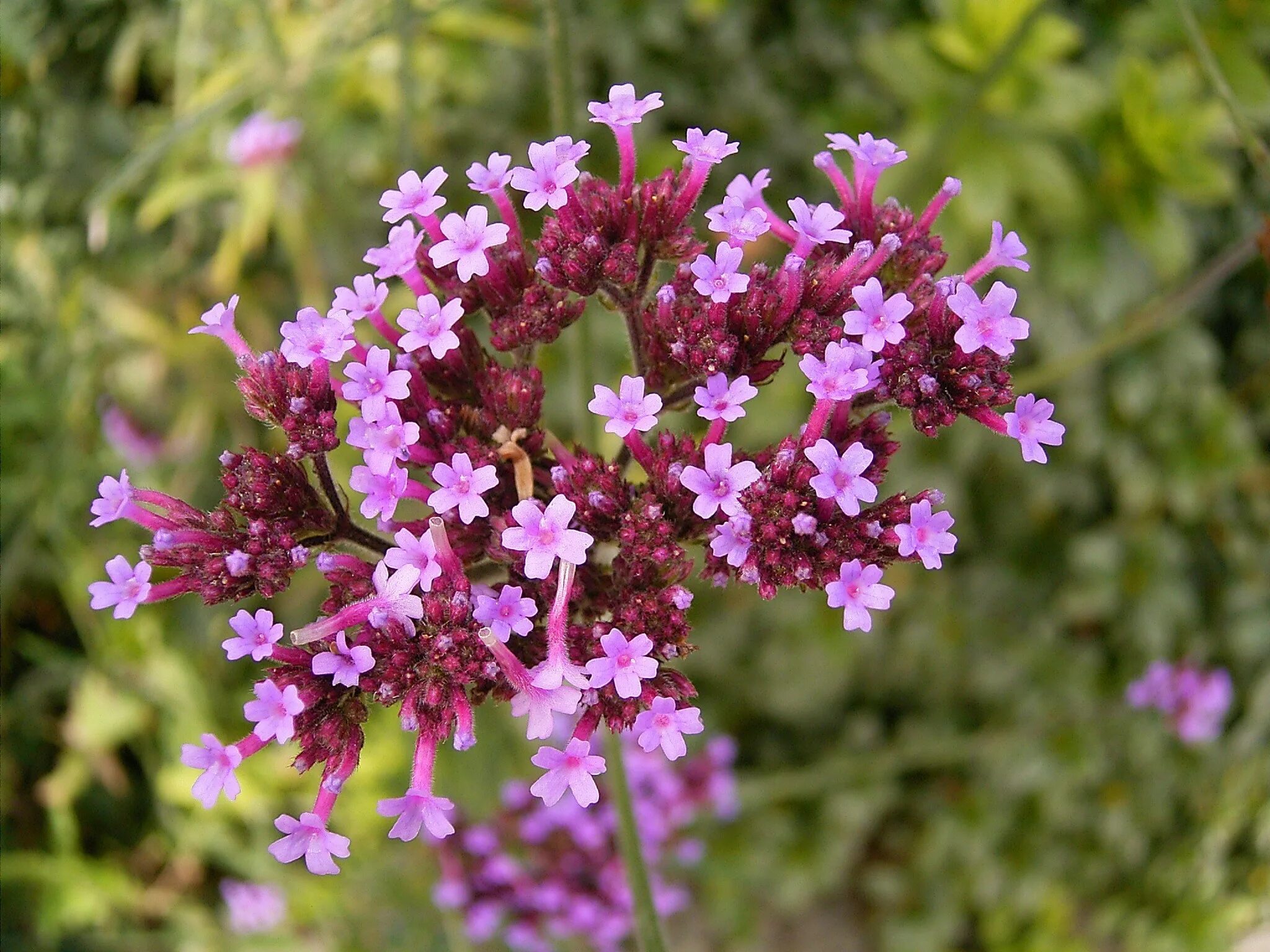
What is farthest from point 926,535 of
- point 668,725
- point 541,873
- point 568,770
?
point 541,873

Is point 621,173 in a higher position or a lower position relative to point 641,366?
higher

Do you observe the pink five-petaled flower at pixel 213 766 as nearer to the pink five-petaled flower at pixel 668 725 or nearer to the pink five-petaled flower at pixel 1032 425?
the pink five-petaled flower at pixel 668 725

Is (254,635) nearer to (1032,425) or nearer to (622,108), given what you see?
(622,108)

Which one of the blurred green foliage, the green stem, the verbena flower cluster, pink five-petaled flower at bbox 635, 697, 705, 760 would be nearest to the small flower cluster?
the blurred green foliage

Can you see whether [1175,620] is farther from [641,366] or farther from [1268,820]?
[641,366]

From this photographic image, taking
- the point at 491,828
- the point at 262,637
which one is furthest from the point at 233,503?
the point at 491,828

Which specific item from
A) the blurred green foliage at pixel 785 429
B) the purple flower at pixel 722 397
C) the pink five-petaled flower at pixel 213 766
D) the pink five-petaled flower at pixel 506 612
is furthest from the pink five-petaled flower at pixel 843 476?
the blurred green foliage at pixel 785 429
